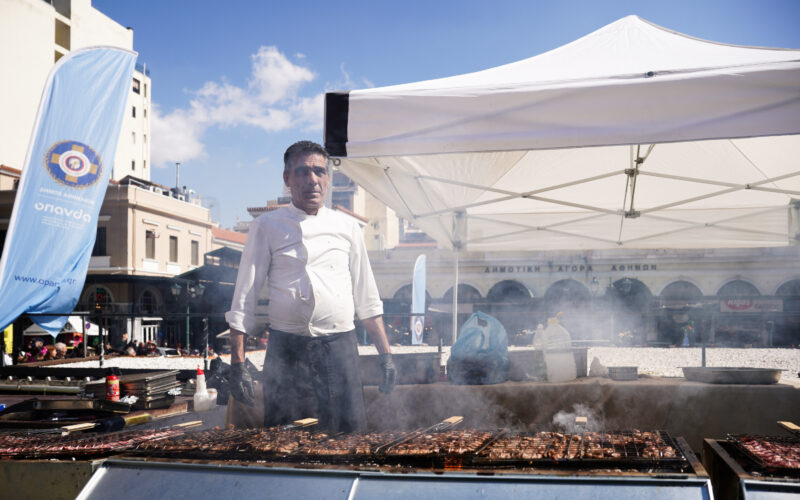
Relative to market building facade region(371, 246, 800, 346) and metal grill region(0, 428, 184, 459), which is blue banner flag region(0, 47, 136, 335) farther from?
market building facade region(371, 246, 800, 346)

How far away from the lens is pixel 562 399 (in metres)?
3.83

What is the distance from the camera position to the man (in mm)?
2744

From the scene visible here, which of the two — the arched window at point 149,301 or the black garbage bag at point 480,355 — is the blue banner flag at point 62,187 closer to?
the black garbage bag at point 480,355

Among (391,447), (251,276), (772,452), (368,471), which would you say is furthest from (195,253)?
(772,452)

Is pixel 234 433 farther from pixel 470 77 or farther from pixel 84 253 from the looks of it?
pixel 84 253

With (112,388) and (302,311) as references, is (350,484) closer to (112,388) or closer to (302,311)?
(302,311)

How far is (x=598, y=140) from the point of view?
2654 millimetres

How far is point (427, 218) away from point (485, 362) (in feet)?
6.12

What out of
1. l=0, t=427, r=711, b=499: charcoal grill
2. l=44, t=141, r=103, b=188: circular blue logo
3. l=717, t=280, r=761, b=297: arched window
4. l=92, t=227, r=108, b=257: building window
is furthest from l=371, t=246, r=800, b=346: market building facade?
l=0, t=427, r=711, b=499: charcoal grill

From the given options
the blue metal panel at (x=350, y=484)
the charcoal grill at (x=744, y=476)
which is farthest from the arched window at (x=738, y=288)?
the blue metal panel at (x=350, y=484)

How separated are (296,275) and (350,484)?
1.29 m

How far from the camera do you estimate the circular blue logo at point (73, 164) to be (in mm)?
6391

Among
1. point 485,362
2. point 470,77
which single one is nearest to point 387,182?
point 470,77

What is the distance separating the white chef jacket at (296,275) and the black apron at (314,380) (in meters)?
0.07
